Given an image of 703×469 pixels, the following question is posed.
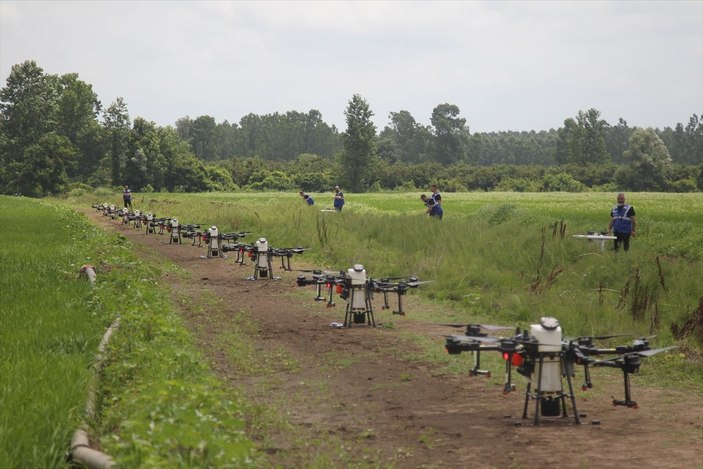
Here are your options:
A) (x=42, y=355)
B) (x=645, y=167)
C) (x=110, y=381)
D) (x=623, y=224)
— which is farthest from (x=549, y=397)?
(x=645, y=167)

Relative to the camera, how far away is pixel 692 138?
161875 mm

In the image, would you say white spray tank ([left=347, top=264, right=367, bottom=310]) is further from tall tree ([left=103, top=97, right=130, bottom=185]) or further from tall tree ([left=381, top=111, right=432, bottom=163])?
tall tree ([left=381, top=111, right=432, bottom=163])

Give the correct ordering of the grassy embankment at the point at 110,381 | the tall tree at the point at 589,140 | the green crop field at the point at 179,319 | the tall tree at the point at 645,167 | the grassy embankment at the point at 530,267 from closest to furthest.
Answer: the grassy embankment at the point at 110,381, the green crop field at the point at 179,319, the grassy embankment at the point at 530,267, the tall tree at the point at 645,167, the tall tree at the point at 589,140

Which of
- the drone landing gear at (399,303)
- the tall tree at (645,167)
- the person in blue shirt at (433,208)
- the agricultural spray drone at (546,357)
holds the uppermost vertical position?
the tall tree at (645,167)

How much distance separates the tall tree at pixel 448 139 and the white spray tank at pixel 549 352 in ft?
511

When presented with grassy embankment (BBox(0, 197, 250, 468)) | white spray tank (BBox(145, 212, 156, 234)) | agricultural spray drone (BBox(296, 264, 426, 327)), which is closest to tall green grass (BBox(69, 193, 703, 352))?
agricultural spray drone (BBox(296, 264, 426, 327))

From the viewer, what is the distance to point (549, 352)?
8.32m

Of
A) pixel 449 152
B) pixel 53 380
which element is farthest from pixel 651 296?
pixel 449 152

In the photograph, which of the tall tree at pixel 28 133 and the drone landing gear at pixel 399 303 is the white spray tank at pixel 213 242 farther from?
the tall tree at pixel 28 133

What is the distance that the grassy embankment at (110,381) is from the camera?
5824 millimetres

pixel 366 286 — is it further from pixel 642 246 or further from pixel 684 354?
pixel 642 246

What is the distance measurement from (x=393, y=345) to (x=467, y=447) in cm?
497

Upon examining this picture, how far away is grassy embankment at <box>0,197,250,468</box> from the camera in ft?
19.1

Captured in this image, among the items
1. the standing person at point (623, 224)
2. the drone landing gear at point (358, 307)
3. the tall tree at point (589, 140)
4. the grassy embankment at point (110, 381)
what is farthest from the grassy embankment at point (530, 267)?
the tall tree at point (589, 140)
